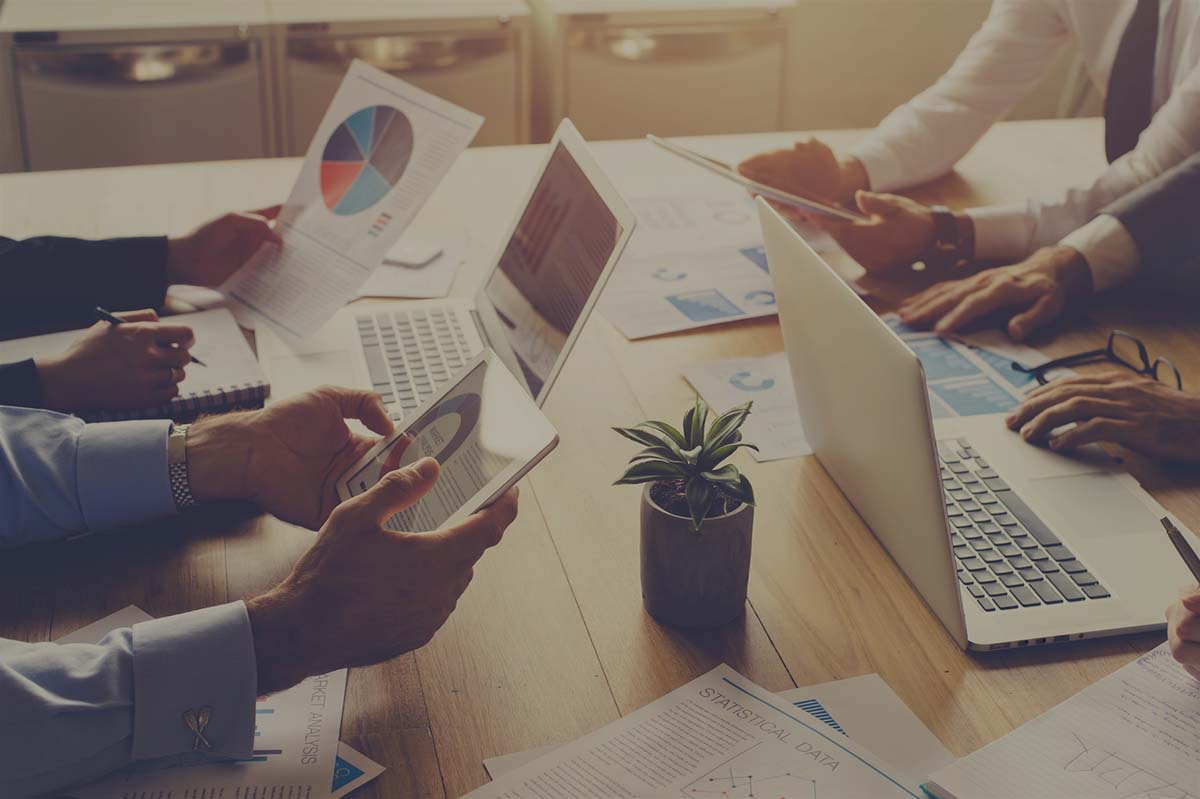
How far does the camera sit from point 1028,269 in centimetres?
152

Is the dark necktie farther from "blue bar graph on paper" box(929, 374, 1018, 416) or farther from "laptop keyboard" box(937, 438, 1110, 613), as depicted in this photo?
"laptop keyboard" box(937, 438, 1110, 613)

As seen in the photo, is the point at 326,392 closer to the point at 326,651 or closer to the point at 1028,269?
the point at 326,651

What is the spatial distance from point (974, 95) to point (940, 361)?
0.74m

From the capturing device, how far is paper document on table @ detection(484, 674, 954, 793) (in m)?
0.83

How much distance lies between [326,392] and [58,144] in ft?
6.76

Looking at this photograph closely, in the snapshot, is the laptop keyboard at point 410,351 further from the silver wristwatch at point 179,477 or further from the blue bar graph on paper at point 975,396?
the blue bar graph on paper at point 975,396

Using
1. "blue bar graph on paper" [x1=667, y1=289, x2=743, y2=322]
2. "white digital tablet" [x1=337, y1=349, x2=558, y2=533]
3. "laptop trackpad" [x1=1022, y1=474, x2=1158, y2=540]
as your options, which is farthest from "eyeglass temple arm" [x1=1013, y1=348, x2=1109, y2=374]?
"white digital tablet" [x1=337, y1=349, x2=558, y2=533]

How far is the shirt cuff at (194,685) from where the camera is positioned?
819 millimetres

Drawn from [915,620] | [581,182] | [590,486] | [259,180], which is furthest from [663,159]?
[915,620]

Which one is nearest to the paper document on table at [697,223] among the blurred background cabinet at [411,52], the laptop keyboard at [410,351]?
the laptop keyboard at [410,351]

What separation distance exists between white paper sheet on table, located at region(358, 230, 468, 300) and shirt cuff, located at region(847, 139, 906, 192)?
66 cm

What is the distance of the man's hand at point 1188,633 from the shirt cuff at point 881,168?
111 centimetres

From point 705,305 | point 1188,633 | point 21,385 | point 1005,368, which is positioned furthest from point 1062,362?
point 21,385

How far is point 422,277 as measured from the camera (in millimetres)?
1579
